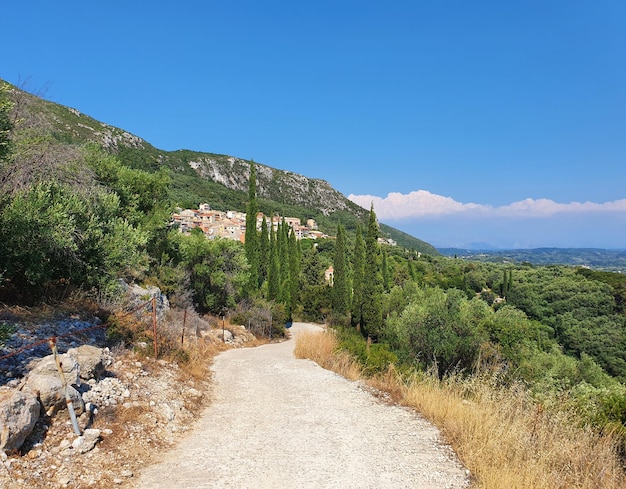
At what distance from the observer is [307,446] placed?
5.20 metres

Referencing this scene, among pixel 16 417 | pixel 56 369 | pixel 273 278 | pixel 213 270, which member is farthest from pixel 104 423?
pixel 273 278

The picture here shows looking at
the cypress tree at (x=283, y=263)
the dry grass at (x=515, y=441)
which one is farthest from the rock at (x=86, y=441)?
the cypress tree at (x=283, y=263)

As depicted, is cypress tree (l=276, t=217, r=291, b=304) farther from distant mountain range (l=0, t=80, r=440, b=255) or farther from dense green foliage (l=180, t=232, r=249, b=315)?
distant mountain range (l=0, t=80, r=440, b=255)

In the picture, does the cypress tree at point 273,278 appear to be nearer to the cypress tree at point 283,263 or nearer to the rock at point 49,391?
the cypress tree at point 283,263

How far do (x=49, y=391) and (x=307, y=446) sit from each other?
3.45 meters

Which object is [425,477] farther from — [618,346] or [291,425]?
[618,346]

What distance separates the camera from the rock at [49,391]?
470 centimetres

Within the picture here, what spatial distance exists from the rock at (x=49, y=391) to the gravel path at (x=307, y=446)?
4.80 feet

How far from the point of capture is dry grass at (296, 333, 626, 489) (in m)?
4.03

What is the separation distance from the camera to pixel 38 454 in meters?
4.15

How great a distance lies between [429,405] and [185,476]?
4.02 meters

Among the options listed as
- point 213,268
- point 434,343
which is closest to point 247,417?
point 434,343

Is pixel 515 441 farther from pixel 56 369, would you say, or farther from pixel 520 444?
pixel 56 369

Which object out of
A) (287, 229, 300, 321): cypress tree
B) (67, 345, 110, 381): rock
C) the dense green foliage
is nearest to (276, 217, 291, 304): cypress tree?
(287, 229, 300, 321): cypress tree
